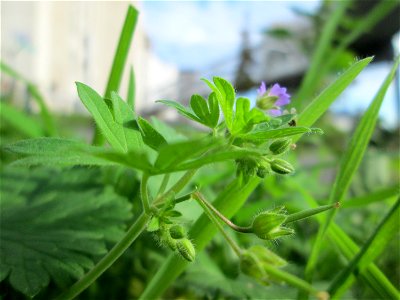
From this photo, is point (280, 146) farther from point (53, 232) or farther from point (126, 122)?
point (53, 232)

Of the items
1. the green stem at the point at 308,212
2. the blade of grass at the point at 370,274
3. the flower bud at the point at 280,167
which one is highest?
the flower bud at the point at 280,167

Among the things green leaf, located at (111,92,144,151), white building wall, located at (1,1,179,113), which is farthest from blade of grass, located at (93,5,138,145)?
white building wall, located at (1,1,179,113)

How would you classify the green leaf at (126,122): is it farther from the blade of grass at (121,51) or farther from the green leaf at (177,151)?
the blade of grass at (121,51)

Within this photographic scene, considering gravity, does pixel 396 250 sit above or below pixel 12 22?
below

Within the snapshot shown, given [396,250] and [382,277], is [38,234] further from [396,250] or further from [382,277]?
[396,250]

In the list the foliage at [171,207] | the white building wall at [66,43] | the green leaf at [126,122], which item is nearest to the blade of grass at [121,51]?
the foliage at [171,207]

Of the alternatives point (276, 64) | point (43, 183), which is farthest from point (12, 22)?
point (43, 183)

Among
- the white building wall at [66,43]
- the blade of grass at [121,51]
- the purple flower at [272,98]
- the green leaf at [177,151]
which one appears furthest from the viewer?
the white building wall at [66,43]

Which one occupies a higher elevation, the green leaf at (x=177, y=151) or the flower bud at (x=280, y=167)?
the green leaf at (x=177, y=151)
